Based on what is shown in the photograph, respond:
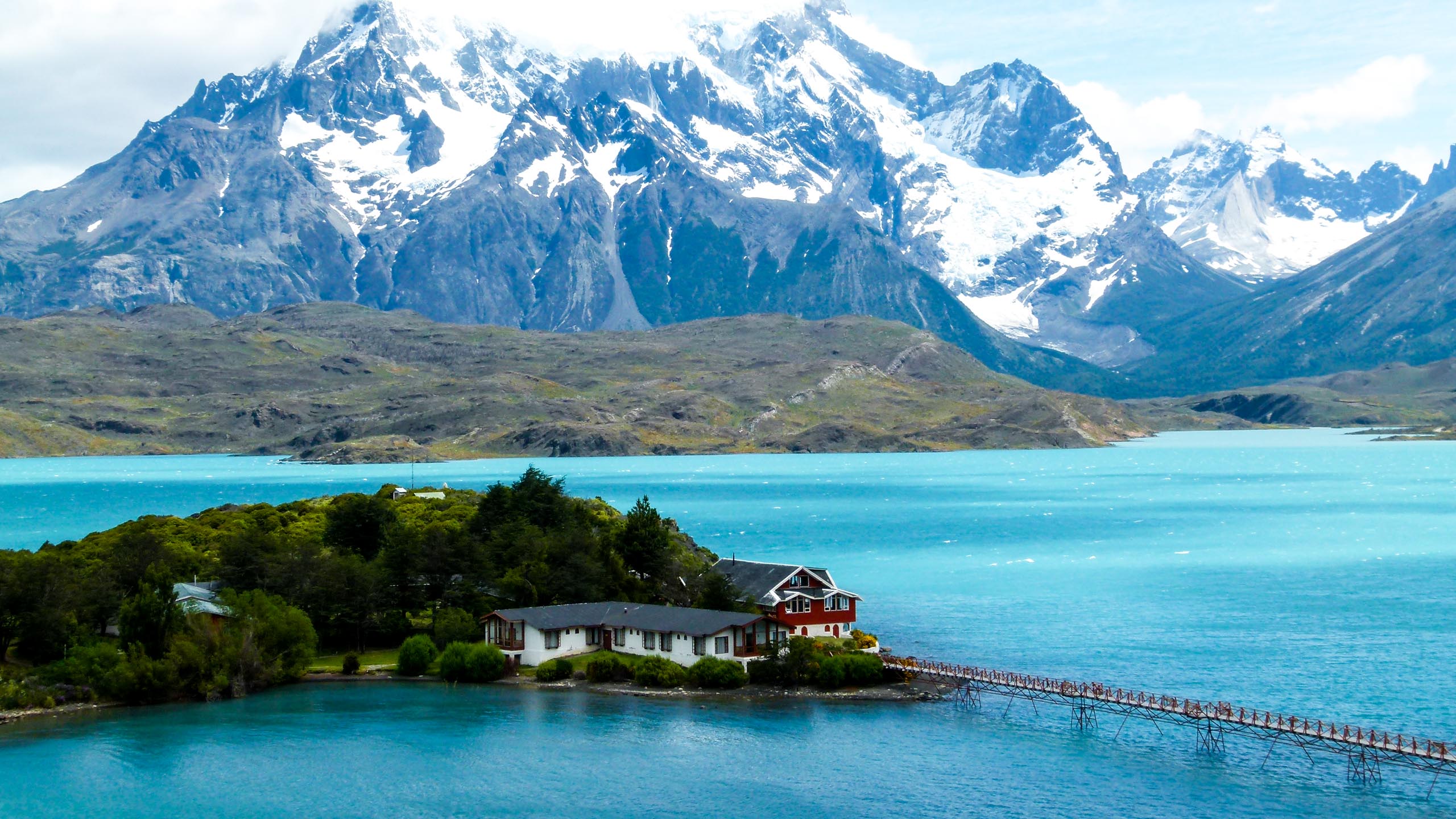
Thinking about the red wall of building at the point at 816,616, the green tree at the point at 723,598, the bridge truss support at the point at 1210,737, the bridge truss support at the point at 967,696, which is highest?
the green tree at the point at 723,598

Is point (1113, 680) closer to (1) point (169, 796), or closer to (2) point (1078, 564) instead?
(1) point (169, 796)

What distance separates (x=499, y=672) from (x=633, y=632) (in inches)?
350

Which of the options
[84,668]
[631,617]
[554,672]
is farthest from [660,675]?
[84,668]

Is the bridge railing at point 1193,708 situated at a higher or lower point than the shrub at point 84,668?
lower

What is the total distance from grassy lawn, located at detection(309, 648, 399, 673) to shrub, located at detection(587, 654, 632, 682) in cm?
1399

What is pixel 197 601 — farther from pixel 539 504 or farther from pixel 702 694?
pixel 539 504

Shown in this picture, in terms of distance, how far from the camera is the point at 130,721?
81.6m

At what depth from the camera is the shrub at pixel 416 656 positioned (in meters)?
91.9

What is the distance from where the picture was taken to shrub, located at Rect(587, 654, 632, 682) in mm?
89062

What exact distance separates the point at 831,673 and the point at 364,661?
31841 millimetres

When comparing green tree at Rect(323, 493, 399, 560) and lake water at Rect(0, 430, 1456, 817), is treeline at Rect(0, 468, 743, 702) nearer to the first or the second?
green tree at Rect(323, 493, 399, 560)

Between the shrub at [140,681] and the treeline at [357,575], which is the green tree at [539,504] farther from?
the shrub at [140,681]

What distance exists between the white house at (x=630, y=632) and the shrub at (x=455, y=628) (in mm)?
896

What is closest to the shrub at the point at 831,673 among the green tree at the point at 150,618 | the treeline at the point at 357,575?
the treeline at the point at 357,575
